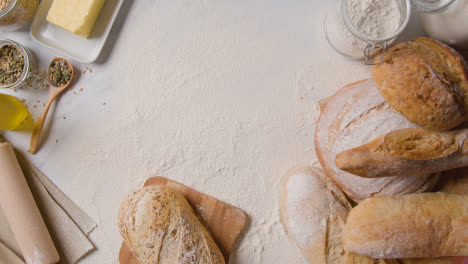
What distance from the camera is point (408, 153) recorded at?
1.03m

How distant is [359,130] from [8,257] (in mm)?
1406

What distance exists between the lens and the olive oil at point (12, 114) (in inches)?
54.0

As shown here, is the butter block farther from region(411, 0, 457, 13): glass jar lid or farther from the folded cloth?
region(411, 0, 457, 13): glass jar lid

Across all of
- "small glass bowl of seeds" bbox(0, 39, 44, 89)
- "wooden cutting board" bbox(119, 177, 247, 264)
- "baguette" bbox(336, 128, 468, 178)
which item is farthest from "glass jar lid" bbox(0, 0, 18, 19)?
"baguette" bbox(336, 128, 468, 178)

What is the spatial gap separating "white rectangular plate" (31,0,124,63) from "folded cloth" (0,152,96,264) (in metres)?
0.50

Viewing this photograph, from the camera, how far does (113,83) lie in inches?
58.7

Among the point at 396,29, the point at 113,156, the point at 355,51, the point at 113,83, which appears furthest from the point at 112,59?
the point at 396,29

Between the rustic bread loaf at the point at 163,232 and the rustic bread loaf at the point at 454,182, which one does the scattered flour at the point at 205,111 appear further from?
the rustic bread loaf at the point at 454,182

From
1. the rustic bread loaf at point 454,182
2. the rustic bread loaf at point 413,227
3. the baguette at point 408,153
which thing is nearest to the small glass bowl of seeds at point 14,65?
the baguette at point 408,153

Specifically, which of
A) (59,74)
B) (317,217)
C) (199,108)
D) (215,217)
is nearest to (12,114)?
(59,74)

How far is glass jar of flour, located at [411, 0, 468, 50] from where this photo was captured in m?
1.12

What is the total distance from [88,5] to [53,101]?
0.42 metres

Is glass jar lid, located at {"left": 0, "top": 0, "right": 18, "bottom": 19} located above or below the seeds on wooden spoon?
above

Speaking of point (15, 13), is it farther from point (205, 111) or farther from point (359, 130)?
point (359, 130)
